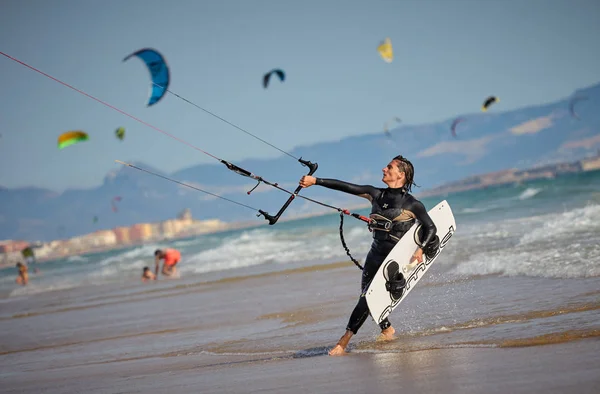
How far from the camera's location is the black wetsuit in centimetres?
579

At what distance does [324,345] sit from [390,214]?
115 centimetres

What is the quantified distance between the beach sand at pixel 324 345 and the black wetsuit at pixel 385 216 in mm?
278

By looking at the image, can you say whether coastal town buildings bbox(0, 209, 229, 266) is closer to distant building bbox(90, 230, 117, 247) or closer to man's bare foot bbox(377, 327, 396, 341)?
distant building bbox(90, 230, 117, 247)

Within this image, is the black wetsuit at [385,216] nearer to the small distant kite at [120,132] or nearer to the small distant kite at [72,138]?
the small distant kite at [72,138]

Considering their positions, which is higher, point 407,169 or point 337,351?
point 407,169

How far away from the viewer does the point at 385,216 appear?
5.88 metres

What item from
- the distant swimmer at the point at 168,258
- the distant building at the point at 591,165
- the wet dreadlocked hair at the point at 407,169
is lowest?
the wet dreadlocked hair at the point at 407,169

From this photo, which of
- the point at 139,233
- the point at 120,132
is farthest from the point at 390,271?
the point at 139,233

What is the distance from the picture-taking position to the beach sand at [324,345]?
4336 millimetres

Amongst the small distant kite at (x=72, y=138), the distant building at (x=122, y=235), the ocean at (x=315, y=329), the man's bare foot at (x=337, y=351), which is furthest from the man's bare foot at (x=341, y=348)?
the distant building at (x=122, y=235)

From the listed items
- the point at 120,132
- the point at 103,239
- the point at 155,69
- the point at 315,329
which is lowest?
the point at 315,329

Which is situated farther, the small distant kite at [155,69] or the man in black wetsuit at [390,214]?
the small distant kite at [155,69]

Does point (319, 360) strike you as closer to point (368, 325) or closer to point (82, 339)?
point (368, 325)

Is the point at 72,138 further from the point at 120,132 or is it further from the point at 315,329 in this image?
the point at 315,329
